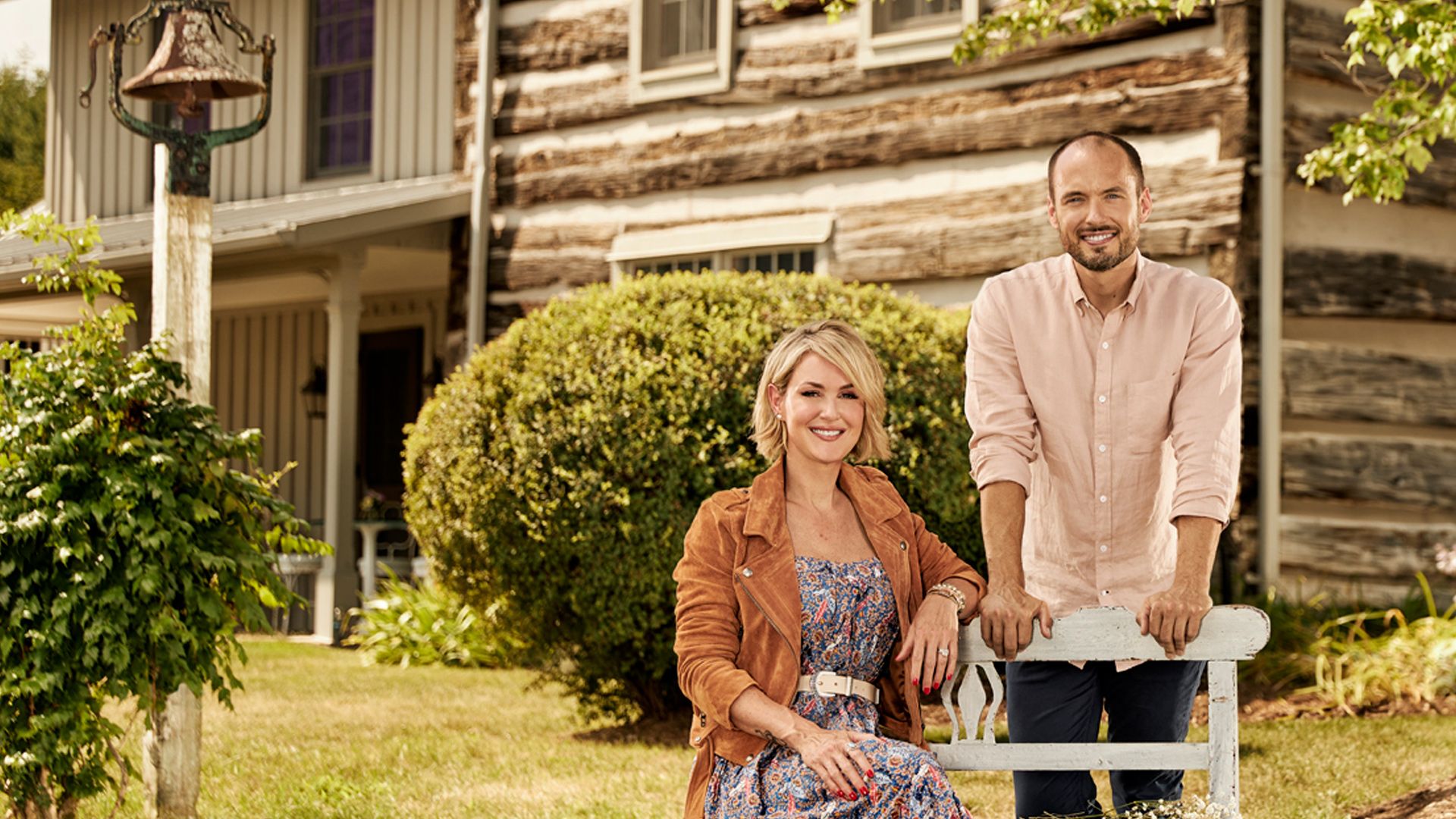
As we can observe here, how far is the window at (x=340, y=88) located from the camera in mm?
12750

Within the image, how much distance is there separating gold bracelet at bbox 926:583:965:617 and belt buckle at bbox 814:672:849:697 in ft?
0.91

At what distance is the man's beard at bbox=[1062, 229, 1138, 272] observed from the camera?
3238 mm

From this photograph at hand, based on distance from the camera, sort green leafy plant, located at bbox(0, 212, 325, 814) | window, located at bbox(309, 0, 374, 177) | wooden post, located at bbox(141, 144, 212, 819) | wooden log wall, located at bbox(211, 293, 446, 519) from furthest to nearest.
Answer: wooden log wall, located at bbox(211, 293, 446, 519)
window, located at bbox(309, 0, 374, 177)
wooden post, located at bbox(141, 144, 212, 819)
green leafy plant, located at bbox(0, 212, 325, 814)

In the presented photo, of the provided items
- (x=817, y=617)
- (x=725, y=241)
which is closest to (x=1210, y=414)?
(x=817, y=617)

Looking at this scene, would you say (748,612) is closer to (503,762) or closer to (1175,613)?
(1175,613)

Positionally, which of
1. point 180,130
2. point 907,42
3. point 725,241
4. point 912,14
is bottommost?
point 180,130

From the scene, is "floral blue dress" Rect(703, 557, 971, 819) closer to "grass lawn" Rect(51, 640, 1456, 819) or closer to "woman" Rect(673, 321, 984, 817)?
"woman" Rect(673, 321, 984, 817)

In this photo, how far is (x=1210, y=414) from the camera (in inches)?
128

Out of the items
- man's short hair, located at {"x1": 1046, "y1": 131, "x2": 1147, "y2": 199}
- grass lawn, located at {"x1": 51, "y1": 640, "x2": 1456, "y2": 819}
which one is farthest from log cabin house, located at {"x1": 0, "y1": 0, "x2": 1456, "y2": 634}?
man's short hair, located at {"x1": 1046, "y1": 131, "x2": 1147, "y2": 199}

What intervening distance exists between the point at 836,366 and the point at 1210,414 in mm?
771

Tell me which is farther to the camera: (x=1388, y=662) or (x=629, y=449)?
(x=1388, y=662)

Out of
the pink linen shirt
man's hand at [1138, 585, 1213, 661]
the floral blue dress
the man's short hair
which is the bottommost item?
the floral blue dress

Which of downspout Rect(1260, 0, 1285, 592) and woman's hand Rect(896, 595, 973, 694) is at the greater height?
downspout Rect(1260, 0, 1285, 592)

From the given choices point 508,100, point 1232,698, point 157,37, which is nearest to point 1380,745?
point 1232,698
